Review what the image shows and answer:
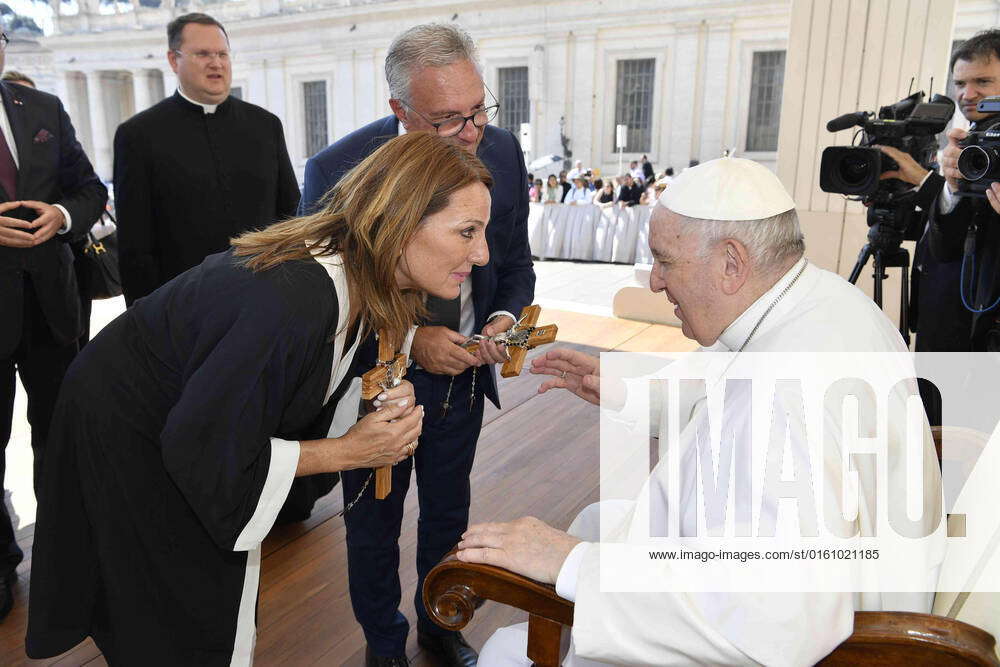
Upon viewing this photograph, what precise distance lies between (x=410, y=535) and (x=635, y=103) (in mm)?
24784

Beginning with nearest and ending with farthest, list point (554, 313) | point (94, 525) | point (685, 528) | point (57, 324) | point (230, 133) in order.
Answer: point (685, 528), point (94, 525), point (57, 324), point (230, 133), point (554, 313)

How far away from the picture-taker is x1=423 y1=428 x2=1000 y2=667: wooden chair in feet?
3.14

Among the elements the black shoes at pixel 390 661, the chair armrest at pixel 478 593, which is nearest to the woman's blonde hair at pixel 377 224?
the chair armrest at pixel 478 593

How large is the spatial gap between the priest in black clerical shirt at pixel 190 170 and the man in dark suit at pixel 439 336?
1.04m

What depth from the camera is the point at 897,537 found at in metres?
1.20

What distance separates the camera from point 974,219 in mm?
2596

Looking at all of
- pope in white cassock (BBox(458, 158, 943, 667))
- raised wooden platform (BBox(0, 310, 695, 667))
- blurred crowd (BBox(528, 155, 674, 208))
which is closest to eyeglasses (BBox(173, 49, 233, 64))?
raised wooden platform (BBox(0, 310, 695, 667))

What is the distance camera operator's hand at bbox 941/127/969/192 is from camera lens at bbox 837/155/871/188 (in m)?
0.29

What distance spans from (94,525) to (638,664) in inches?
42.2

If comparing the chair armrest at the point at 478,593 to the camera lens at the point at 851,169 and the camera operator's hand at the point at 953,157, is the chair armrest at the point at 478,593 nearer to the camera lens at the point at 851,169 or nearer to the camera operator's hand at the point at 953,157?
the camera operator's hand at the point at 953,157

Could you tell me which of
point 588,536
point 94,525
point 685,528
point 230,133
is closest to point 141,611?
point 94,525

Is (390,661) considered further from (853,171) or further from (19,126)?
Answer: (853,171)

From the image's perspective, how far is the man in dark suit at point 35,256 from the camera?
7.52 feet

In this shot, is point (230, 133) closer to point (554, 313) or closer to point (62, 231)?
point (62, 231)
